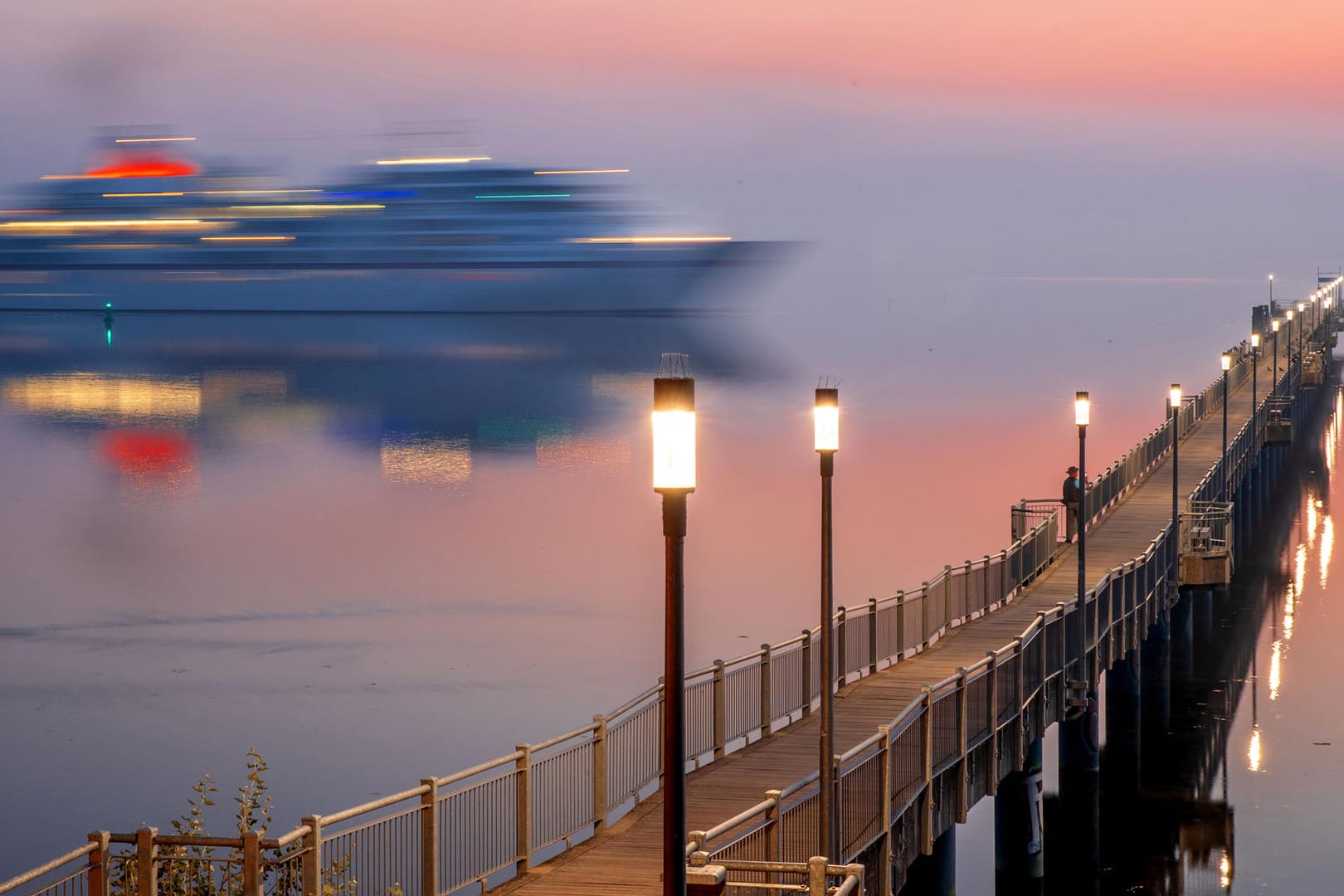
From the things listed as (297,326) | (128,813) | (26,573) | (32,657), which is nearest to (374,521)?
(26,573)

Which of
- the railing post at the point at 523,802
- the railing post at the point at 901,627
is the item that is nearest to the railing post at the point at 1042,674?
the railing post at the point at 901,627

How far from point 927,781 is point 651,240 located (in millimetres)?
167084

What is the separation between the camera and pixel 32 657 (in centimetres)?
4038

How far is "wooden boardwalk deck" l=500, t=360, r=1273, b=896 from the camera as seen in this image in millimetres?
13664

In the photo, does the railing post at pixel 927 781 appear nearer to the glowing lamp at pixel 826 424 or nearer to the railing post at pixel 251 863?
the glowing lamp at pixel 826 424

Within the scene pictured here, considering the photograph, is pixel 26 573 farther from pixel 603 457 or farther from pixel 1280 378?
pixel 1280 378

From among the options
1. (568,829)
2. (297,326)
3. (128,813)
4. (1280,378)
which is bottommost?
(128,813)

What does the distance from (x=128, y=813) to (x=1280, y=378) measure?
52644 mm

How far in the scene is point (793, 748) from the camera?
18031 mm

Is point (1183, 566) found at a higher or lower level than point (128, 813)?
higher

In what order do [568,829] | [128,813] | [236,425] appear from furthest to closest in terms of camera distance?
[236,425]
[128,813]
[568,829]

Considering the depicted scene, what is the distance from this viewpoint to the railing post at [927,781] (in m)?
16.0

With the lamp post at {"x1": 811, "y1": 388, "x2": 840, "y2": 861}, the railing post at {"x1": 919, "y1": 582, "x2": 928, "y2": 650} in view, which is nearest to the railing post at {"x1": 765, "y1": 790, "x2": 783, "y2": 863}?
the lamp post at {"x1": 811, "y1": 388, "x2": 840, "y2": 861}

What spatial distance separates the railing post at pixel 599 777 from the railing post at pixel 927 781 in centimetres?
302
